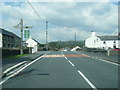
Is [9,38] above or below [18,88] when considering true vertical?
above

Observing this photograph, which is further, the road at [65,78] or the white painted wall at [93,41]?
the white painted wall at [93,41]

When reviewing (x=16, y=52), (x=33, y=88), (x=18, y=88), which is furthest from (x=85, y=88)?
(x=16, y=52)

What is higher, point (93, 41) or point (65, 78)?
point (93, 41)

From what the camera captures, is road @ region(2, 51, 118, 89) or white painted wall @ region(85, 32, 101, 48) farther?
white painted wall @ region(85, 32, 101, 48)

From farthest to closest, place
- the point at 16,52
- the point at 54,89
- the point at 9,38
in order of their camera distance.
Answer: the point at 9,38 → the point at 16,52 → the point at 54,89

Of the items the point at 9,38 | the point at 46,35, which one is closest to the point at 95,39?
the point at 46,35

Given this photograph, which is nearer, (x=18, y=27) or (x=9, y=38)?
(x=18, y=27)

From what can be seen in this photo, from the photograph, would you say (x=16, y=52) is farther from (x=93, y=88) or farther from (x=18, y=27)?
(x=93, y=88)

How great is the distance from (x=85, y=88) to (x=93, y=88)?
0.31 metres

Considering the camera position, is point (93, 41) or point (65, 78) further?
point (93, 41)

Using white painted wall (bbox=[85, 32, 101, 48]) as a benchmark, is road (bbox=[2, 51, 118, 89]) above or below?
Result: below

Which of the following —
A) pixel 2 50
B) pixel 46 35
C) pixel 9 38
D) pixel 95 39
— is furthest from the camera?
pixel 95 39

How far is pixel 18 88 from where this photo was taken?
722 cm

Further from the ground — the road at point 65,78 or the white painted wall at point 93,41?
the white painted wall at point 93,41
